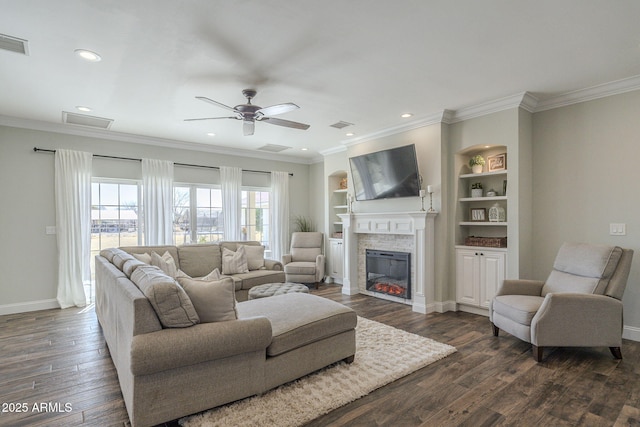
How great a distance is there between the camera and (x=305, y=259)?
652 cm

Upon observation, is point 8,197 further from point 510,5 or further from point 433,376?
point 510,5

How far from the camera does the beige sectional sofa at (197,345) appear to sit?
190 centimetres

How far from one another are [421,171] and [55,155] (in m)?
5.49

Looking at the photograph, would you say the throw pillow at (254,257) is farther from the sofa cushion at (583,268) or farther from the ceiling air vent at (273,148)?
the sofa cushion at (583,268)

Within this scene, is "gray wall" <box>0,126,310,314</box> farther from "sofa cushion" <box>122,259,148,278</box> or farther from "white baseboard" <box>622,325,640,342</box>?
"white baseboard" <box>622,325,640,342</box>

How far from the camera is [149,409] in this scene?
1.89 m

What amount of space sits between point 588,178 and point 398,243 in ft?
8.17

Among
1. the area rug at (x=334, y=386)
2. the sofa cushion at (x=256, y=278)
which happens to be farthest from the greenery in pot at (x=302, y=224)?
the area rug at (x=334, y=386)

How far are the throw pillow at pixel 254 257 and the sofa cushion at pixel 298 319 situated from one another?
211 cm

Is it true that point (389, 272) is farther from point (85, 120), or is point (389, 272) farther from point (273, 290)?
point (85, 120)

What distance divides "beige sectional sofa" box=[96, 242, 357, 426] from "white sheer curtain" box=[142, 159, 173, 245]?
289 cm

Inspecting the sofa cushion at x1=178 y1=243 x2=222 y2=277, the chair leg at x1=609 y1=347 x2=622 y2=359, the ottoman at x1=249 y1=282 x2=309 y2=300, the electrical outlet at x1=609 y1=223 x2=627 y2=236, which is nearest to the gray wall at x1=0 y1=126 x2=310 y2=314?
the sofa cushion at x1=178 y1=243 x2=222 y2=277

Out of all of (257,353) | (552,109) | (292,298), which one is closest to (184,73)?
(292,298)

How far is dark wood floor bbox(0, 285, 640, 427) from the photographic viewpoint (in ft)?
6.92
